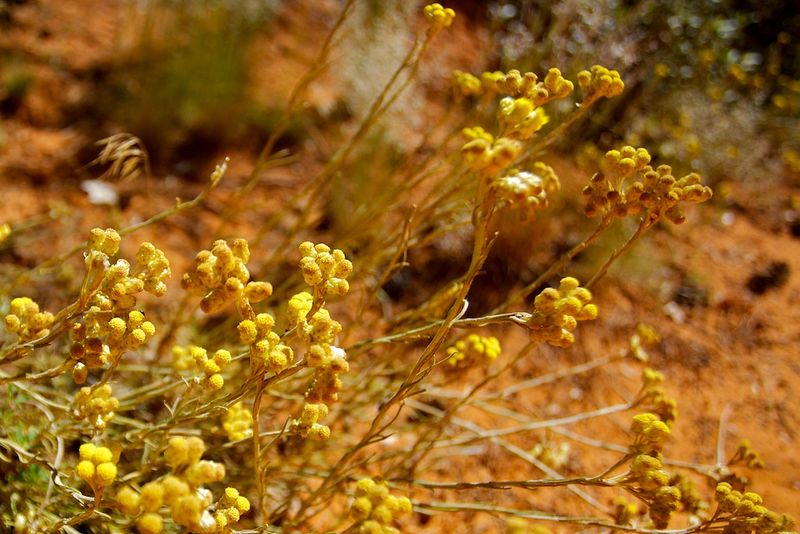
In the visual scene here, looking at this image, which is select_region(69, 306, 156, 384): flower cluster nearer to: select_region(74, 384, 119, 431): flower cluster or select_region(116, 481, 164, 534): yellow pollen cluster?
select_region(74, 384, 119, 431): flower cluster

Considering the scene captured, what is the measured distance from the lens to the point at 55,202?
3.02m

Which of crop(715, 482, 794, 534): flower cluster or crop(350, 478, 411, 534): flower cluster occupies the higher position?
crop(350, 478, 411, 534): flower cluster

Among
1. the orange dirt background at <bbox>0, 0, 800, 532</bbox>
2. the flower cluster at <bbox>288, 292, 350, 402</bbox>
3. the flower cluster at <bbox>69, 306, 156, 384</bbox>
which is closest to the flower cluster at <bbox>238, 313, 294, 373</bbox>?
the flower cluster at <bbox>288, 292, 350, 402</bbox>

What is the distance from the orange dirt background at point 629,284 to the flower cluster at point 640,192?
134 centimetres

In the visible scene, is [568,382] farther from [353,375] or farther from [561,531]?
[353,375]

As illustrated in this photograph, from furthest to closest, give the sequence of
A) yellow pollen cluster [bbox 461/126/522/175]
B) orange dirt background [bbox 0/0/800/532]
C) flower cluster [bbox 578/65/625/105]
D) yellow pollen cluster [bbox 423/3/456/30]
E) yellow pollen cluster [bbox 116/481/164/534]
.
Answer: orange dirt background [bbox 0/0/800/532]
yellow pollen cluster [bbox 423/3/456/30]
flower cluster [bbox 578/65/625/105]
yellow pollen cluster [bbox 461/126/522/175]
yellow pollen cluster [bbox 116/481/164/534]

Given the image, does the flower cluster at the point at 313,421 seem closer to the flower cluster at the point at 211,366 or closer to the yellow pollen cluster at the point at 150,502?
the flower cluster at the point at 211,366

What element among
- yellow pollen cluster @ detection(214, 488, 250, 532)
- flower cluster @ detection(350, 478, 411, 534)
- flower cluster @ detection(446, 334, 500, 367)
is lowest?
flower cluster @ detection(446, 334, 500, 367)

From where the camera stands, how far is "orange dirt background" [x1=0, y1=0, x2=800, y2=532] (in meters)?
2.92

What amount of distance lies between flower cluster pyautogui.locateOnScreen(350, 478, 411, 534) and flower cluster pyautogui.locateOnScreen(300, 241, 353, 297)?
33cm

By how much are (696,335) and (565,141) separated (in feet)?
4.45

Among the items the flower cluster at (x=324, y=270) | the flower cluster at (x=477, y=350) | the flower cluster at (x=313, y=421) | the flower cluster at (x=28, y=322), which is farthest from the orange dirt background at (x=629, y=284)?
the flower cluster at (x=28, y=322)

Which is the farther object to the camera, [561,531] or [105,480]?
[561,531]

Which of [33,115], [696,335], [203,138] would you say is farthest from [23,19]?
[696,335]
